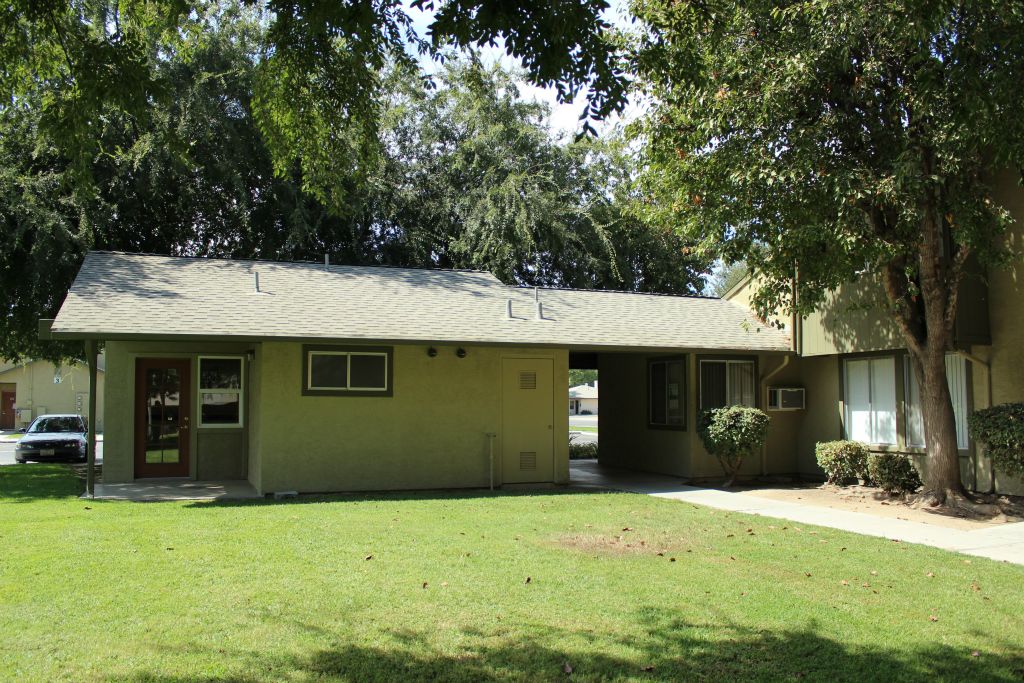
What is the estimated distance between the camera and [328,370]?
12.7m

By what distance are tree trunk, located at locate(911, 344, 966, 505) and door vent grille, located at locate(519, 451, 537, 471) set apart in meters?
6.04

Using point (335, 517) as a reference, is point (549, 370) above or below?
above

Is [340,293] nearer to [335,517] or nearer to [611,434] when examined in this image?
[335,517]

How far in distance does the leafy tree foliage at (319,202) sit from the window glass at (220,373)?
14.3ft

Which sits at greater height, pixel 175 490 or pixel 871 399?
pixel 871 399

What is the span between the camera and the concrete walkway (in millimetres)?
8570

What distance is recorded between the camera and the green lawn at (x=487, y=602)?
15.5ft

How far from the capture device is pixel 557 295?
1608 cm

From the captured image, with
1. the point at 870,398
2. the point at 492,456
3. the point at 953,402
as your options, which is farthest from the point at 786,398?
the point at 492,456

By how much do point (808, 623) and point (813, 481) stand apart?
9957 millimetres

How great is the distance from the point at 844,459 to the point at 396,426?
Result: 746 centimetres

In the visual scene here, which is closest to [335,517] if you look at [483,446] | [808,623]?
[483,446]

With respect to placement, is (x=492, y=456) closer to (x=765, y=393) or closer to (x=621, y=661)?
(x=765, y=393)

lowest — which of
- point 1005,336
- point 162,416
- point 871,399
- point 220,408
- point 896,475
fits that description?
point 896,475
